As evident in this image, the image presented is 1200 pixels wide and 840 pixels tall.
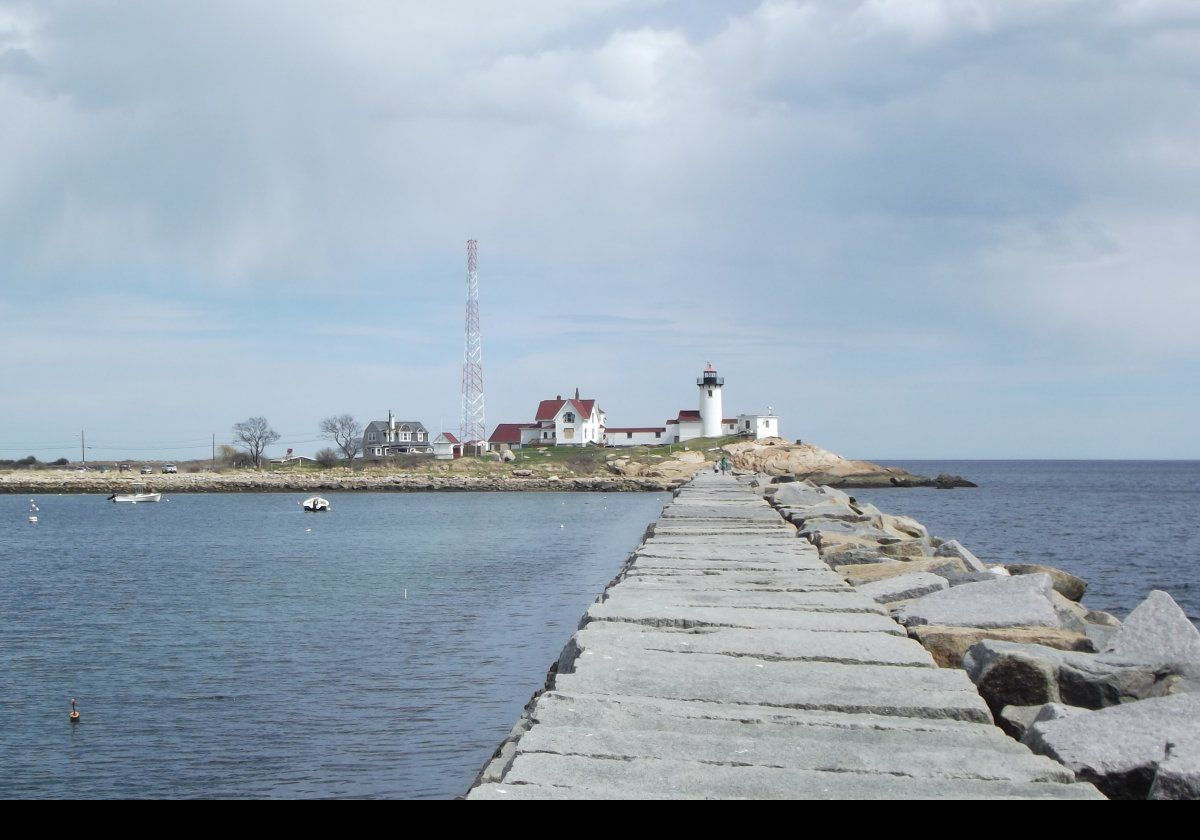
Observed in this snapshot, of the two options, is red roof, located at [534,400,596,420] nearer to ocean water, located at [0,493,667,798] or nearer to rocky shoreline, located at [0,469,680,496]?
rocky shoreline, located at [0,469,680,496]

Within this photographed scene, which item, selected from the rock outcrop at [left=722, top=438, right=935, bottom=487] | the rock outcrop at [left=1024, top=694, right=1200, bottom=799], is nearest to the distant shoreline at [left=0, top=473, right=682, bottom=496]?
the rock outcrop at [left=722, top=438, right=935, bottom=487]

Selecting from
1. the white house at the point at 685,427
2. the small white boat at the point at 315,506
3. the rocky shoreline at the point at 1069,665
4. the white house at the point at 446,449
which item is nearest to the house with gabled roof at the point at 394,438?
the white house at the point at 446,449

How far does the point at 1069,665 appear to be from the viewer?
20.2 feet

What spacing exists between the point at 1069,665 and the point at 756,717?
2.73 metres

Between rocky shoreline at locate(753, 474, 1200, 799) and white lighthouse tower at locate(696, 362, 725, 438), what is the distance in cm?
7528

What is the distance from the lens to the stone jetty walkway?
350 cm

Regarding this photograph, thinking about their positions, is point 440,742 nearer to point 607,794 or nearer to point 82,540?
point 607,794

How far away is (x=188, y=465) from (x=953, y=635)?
5159 inches

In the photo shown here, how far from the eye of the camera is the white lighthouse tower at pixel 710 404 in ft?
285

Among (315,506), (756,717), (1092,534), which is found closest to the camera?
(756,717)

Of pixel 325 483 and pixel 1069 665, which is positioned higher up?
pixel 1069 665

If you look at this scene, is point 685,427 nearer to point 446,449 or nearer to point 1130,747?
point 446,449

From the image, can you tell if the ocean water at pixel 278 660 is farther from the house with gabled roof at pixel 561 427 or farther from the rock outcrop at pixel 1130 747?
the house with gabled roof at pixel 561 427

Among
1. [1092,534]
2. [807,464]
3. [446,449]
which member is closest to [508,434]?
[446,449]
